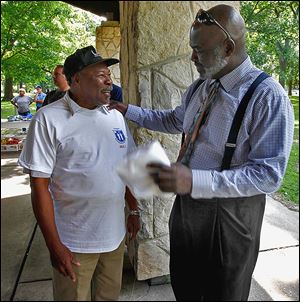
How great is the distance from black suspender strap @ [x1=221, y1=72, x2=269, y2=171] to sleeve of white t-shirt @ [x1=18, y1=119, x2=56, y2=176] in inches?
26.0

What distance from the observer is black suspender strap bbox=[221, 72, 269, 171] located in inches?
45.3

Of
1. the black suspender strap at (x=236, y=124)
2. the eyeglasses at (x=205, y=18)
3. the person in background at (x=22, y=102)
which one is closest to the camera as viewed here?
the person in background at (x=22, y=102)

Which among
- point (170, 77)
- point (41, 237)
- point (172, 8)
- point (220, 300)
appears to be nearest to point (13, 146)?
point (41, 237)

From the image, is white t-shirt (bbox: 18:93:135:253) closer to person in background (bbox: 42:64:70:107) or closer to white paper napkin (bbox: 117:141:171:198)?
person in background (bbox: 42:64:70:107)

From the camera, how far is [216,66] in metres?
1.08

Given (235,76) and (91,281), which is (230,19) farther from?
(91,281)

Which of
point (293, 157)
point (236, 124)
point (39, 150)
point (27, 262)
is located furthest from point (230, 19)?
point (27, 262)

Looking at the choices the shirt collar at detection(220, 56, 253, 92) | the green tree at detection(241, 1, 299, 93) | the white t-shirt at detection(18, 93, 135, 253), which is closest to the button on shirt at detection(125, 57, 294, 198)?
the shirt collar at detection(220, 56, 253, 92)

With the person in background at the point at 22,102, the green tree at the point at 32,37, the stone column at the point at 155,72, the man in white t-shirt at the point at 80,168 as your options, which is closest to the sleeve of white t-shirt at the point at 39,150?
the man in white t-shirt at the point at 80,168

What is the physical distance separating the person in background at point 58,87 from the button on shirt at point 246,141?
1.84 feet

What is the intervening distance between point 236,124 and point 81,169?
2.07 feet

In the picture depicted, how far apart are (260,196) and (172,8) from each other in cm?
80

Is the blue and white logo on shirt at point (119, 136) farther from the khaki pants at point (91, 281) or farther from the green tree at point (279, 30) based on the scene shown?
the green tree at point (279, 30)

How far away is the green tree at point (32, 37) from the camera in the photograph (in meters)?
0.78
